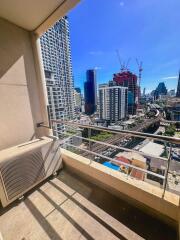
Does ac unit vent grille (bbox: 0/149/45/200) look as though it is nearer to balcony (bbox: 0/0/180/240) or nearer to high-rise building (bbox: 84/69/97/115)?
balcony (bbox: 0/0/180/240)

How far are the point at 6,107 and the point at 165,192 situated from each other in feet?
7.06

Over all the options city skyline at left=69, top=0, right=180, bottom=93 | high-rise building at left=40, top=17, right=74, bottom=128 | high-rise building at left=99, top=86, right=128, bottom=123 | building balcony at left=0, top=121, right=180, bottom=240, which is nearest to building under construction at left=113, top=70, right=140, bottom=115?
high-rise building at left=99, top=86, right=128, bottom=123

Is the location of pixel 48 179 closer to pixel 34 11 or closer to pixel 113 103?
pixel 34 11

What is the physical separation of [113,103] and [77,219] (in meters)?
22.3

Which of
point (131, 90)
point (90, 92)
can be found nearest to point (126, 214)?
point (131, 90)

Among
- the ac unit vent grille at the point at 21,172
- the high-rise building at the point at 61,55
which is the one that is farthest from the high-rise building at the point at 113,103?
the ac unit vent grille at the point at 21,172

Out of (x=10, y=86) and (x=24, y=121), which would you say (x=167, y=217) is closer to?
(x=24, y=121)

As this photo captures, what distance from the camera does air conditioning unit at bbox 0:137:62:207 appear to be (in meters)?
1.26

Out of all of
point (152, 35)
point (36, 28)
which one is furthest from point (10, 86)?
point (152, 35)

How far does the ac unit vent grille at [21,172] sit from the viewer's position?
126cm

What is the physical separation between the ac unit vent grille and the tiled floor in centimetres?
19

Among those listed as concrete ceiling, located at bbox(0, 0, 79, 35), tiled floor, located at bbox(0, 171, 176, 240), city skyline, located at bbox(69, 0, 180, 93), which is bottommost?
tiled floor, located at bbox(0, 171, 176, 240)

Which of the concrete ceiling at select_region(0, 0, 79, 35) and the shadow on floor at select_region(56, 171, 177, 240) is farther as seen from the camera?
the concrete ceiling at select_region(0, 0, 79, 35)

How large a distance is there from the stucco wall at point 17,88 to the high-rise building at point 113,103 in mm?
20210
